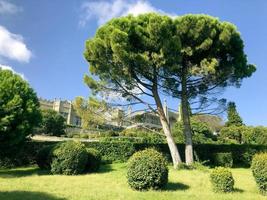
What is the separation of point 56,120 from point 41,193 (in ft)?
102

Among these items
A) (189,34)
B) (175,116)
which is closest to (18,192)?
(189,34)

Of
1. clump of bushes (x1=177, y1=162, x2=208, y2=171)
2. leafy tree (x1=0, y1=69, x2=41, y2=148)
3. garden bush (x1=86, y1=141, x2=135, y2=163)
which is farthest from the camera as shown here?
garden bush (x1=86, y1=141, x2=135, y2=163)

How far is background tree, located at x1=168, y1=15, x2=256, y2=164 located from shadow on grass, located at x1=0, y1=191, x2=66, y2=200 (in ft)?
32.5

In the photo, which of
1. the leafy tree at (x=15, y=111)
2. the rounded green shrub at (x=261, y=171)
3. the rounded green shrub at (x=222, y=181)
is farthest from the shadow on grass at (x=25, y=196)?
the rounded green shrub at (x=261, y=171)

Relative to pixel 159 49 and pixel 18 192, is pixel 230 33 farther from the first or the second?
pixel 18 192

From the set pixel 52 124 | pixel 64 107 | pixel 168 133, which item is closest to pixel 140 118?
pixel 168 133

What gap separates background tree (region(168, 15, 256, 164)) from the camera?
1738cm

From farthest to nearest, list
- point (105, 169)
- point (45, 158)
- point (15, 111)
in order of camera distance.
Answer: point (105, 169) → point (45, 158) → point (15, 111)

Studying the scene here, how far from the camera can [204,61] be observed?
17781 millimetres

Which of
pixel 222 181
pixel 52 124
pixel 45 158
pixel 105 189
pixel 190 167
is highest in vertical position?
pixel 52 124

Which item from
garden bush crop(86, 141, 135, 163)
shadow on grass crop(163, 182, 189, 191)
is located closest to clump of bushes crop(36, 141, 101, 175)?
shadow on grass crop(163, 182, 189, 191)

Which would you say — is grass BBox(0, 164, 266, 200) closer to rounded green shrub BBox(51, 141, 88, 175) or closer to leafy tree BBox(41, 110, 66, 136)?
rounded green shrub BBox(51, 141, 88, 175)

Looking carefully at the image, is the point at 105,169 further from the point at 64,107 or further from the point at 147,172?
the point at 64,107

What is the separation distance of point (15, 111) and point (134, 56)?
607 centimetres
